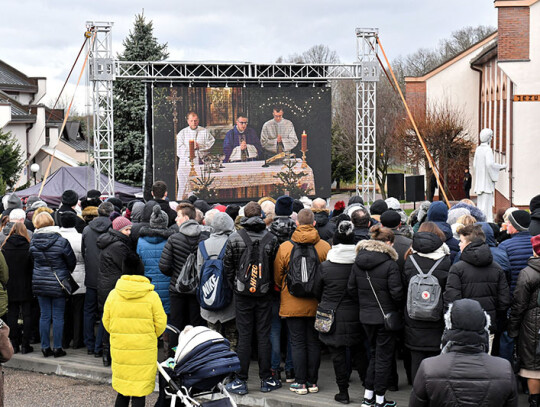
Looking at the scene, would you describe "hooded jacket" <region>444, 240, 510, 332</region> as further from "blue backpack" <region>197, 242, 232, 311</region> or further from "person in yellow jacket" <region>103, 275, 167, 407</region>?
"person in yellow jacket" <region>103, 275, 167, 407</region>

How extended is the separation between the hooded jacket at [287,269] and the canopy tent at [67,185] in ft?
45.6

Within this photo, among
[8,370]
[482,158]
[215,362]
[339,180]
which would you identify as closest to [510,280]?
[215,362]

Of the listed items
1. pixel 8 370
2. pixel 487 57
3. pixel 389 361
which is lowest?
pixel 8 370

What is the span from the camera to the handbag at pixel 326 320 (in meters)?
7.25

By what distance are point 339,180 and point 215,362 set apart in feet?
137

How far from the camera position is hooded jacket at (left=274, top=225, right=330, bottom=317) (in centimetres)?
755

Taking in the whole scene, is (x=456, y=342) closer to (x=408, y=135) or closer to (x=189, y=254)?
(x=189, y=254)

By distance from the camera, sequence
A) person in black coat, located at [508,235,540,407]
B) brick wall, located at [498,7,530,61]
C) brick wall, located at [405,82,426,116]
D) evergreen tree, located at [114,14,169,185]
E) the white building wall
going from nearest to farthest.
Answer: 1. person in black coat, located at [508,235,540,407]
2. the white building wall
3. brick wall, located at [498,7,530,61]
4. evergreen tree, located at [114,14,169,185]
5. brick wall, located at [405,82,426,116]

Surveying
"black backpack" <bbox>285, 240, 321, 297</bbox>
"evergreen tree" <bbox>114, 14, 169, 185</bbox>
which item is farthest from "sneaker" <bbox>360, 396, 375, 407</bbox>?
"evergreen tree" <bbox>114, 14, 169, 185</bbox>

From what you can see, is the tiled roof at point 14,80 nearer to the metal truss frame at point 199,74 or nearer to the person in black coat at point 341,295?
the metal truss frame at point 199,74

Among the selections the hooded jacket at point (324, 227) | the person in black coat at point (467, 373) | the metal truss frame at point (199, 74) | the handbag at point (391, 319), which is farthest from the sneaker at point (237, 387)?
the metal truss frame at point (199, 74)

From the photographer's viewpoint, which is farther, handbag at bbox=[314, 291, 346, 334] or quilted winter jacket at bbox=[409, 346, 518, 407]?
handbag at bbox=[314, 291, 346, 334]

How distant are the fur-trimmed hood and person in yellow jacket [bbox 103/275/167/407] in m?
1.87

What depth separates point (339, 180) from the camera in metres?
47.2
